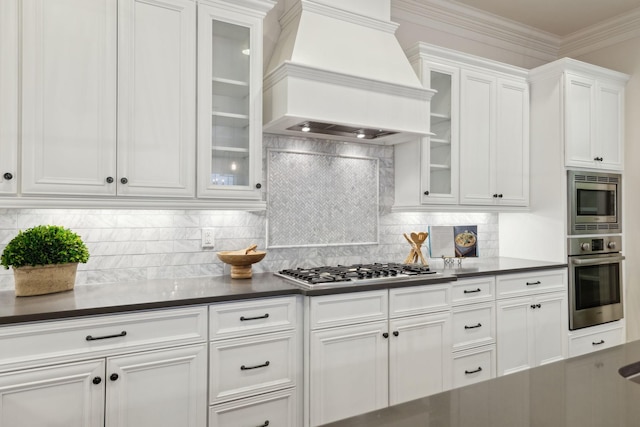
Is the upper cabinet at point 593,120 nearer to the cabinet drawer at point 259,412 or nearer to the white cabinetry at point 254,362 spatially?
the white cabinetry at point 254,362

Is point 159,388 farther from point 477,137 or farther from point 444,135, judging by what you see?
point 477,137

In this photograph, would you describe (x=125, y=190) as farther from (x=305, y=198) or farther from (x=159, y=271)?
(x=305, y=198)

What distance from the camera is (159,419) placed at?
6.33 feet

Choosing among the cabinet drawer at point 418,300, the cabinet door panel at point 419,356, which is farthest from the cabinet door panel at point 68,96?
the cabinet door panel at point 419,356

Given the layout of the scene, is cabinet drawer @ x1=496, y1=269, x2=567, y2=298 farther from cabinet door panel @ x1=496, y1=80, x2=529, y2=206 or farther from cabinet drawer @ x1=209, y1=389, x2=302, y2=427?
cabinet drawer @ x1=209, y1=389, x2=302, y2=427

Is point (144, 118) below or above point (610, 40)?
below

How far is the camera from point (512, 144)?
11.6ft

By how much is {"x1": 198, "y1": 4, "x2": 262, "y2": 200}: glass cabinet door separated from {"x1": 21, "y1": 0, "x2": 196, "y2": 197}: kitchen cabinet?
0.06m

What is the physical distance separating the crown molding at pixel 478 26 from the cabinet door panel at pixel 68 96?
2.28 metres

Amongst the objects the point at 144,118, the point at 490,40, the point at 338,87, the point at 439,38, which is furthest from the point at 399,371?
the point at 490,40

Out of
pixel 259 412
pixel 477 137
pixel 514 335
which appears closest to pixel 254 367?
pixel 259 412

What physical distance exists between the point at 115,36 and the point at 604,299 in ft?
13.4

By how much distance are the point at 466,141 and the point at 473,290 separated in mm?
1169

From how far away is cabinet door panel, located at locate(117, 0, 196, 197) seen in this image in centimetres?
215
